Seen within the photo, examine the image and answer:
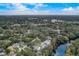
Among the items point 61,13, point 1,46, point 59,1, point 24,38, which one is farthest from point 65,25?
point 1,46

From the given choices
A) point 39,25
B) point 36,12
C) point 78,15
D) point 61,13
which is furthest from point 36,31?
point 78,15

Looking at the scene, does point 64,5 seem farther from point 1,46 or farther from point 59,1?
point 1,46

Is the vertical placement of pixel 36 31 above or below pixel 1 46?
above

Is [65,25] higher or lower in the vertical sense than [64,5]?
lower

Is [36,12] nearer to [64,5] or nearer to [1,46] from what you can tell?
[64,5]

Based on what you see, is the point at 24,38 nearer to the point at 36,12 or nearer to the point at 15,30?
the point at 15,30

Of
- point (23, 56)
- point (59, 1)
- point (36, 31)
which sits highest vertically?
point (59, 1)

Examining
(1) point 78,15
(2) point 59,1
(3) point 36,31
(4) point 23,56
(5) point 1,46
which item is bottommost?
(4) point 23,56
